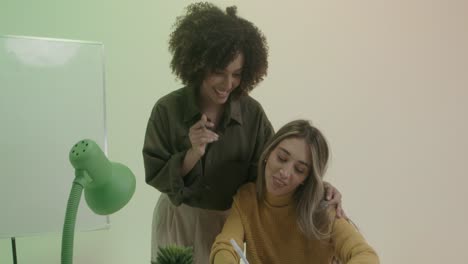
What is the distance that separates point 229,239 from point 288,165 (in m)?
0.23

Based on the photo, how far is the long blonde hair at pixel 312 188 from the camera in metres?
1.09

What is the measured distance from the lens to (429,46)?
2123 millimetres

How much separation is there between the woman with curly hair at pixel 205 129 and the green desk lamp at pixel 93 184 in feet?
1.06

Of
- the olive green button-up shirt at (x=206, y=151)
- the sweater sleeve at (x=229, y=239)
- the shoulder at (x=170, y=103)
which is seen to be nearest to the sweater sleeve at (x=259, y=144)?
the olive green button-up shirt at (x=206, y=151)

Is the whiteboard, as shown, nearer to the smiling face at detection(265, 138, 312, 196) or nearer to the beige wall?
the beige wall

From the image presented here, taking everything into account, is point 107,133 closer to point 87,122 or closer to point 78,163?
point 87,122

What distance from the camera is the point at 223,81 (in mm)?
→ 1072

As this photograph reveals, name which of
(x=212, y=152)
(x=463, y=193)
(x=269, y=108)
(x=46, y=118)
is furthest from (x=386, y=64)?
(x=46, y=118)

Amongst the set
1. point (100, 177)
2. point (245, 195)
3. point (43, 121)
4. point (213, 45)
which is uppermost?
point (213, 45)

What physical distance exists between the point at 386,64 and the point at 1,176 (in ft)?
5.54

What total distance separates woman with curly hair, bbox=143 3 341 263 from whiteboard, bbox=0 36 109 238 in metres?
0.47

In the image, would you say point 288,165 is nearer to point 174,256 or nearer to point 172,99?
point 172,99

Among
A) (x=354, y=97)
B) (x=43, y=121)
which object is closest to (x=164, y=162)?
(x=43, y=121)

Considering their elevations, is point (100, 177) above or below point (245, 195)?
above
